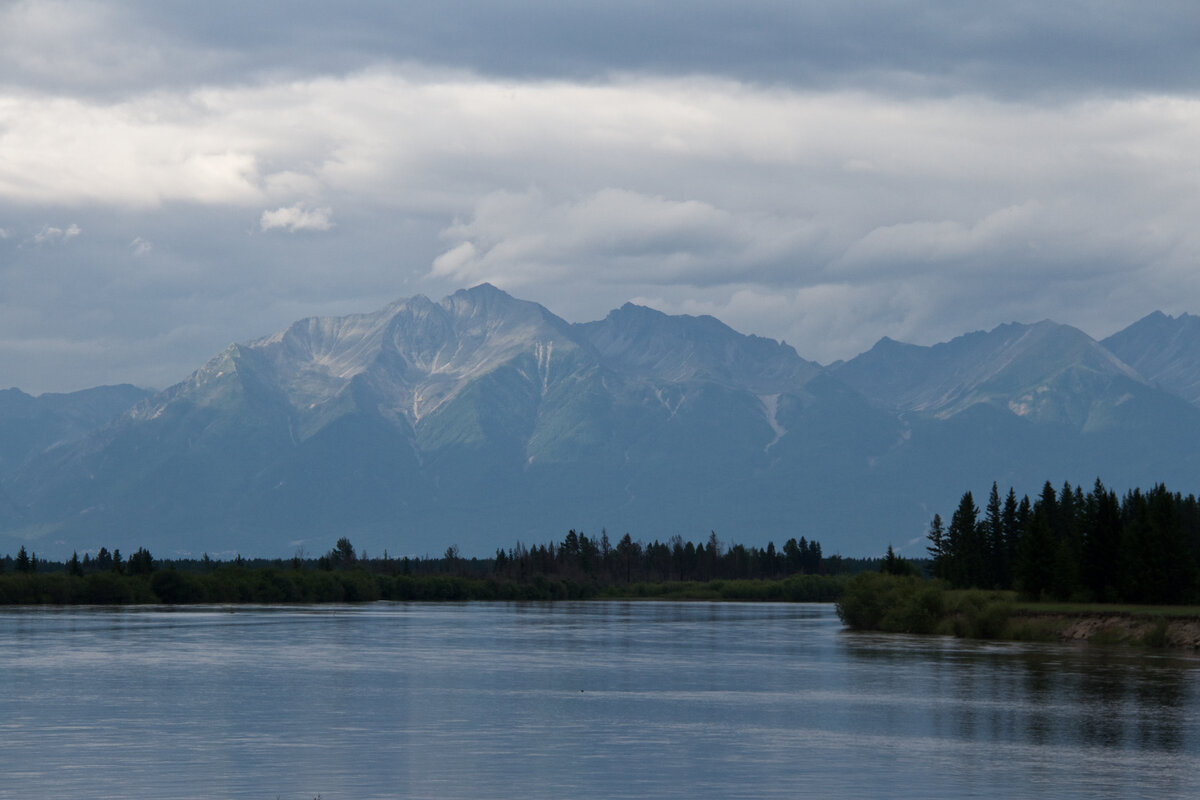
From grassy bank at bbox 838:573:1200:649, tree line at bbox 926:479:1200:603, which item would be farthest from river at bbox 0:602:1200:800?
tree line at bbox 926:479:1200:603

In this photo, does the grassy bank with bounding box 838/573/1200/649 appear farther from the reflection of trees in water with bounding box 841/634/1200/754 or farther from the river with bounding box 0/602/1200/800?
the river with bounding box 0/602/1200/800

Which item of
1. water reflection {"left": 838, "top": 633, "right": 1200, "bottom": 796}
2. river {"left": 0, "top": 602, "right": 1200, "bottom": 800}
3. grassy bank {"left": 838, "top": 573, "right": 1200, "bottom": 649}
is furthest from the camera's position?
grassy bank {"left": 838, "top": 573, "right": 1200, "bottom": 649}

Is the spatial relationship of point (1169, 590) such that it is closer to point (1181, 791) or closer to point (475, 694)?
point (475, 694)

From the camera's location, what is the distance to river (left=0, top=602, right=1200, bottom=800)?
5106 centimetres

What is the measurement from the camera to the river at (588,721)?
2010 inches

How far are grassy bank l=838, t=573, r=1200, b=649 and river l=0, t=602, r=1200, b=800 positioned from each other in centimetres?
583

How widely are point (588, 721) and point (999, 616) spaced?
7356 cm

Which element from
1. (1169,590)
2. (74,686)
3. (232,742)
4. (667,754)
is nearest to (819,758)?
(667,754)

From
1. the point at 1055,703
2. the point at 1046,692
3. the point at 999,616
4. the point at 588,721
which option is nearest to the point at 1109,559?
the point at 999,616

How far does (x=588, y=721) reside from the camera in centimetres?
6962

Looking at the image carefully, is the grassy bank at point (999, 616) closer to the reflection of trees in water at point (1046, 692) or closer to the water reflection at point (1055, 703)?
the water reflection at point (1055, 703)

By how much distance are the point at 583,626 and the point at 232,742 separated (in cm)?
11453

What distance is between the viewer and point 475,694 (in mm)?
82438

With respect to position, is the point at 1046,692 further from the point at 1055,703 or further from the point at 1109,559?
the point at 1109,559
